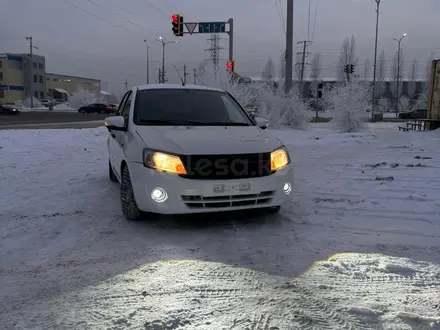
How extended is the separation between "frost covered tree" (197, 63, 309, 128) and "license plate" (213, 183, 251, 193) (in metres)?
15.8

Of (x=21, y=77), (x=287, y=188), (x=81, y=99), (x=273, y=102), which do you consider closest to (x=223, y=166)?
(x=287, y=188)

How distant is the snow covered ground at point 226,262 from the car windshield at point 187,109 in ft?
4.06

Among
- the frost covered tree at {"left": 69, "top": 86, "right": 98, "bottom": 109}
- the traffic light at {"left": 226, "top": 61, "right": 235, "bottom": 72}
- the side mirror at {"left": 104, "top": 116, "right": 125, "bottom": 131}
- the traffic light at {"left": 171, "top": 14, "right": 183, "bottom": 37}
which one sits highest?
the traffic light at {"left": 171, "top": 14, "right": 183, "bottom": 37}

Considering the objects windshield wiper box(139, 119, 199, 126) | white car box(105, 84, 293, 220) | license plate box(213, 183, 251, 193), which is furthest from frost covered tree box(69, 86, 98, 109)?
license plate box(213, 183, 251, 193)

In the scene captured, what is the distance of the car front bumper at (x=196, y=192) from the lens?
13.6 ft

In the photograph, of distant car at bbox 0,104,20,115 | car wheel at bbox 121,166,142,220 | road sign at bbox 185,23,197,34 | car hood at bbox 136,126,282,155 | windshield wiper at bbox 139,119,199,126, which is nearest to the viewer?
car hood at bbox 136,126,282,155

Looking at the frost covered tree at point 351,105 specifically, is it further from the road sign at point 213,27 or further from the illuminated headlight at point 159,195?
the illuminated headlight at point 159,195

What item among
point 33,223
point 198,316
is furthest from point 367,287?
point 33,223

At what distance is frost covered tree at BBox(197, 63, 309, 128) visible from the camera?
2000 centimetres

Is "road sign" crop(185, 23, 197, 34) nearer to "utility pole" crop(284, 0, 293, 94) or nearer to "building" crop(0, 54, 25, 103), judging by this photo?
"utility pole" crop(284, 0, 293, 94)

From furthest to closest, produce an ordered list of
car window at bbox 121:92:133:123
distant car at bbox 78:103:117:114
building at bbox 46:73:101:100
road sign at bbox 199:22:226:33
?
1. building at bbox 46:73:101:100
2. distant car at bbox 78:103:117:114
3. road sign at bbox 199:22:226:33
4. car window at bbox 121:92:133:123

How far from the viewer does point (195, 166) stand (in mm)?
4172

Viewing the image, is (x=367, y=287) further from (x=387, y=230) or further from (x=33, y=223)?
(x=33, y=223)

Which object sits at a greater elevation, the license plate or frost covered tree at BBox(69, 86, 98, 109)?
frost covered tree at BBox(69, 86, 98, 109)
